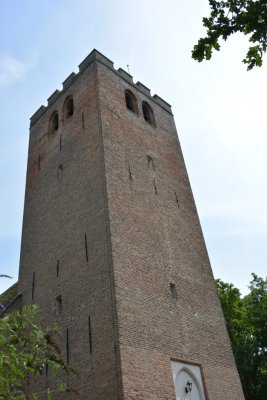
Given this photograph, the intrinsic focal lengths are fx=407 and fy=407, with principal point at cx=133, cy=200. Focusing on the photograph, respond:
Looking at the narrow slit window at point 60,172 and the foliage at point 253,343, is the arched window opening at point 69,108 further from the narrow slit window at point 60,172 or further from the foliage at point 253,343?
the foliage at point 253,343

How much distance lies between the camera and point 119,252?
10695 mm

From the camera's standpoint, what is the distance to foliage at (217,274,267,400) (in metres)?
18.5

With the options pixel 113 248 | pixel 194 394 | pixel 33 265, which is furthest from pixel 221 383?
pixel 33 265

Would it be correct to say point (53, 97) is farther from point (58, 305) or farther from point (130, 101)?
point (58, 305)

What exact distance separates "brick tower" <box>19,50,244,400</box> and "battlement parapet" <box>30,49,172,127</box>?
9 cm

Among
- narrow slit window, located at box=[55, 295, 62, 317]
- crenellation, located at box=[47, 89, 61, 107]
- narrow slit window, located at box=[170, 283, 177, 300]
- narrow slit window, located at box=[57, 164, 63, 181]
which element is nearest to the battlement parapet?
crenellation, located at box=[47, 89, 61, 107]

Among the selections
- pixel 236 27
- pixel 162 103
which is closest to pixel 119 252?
pixel 236 27

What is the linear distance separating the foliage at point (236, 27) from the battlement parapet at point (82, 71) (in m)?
12.7

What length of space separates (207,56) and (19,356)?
3764 mm

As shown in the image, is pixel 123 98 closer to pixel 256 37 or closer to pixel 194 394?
pixel 194 394

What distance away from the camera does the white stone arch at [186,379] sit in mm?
9866

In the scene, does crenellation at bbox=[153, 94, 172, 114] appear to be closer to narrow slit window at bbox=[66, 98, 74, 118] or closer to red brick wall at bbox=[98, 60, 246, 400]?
red brick wall at bbox=[98, 60, 246, 400]

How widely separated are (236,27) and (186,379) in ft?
29.0

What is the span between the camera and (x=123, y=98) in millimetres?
15727
